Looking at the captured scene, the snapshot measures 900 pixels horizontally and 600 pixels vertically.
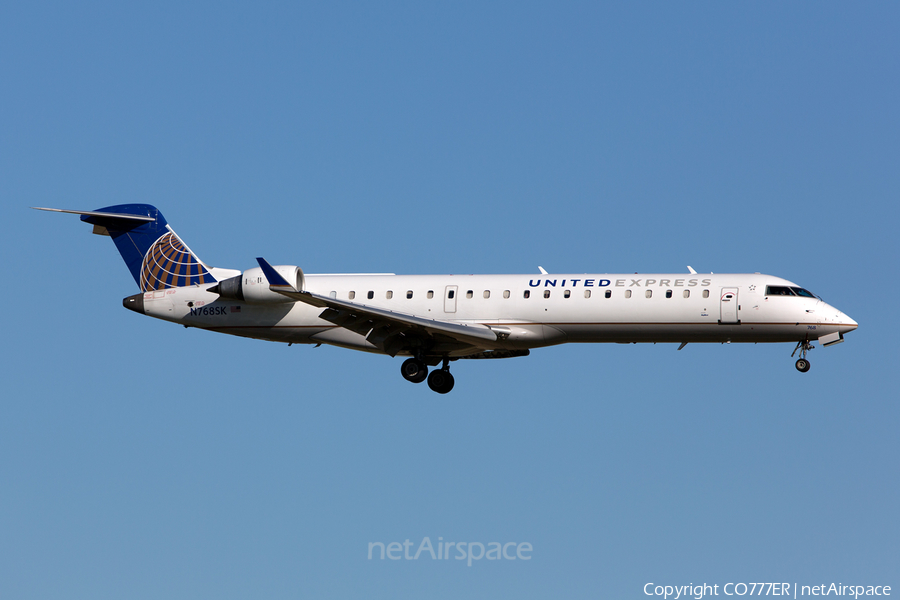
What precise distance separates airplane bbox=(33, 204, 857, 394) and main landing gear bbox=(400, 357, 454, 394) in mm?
30

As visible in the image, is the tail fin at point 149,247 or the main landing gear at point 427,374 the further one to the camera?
the tail fin at point 149,247

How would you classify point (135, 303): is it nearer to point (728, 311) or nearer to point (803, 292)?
point (728, 311)

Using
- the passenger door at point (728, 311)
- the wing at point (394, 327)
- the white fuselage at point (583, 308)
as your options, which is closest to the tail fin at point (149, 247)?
the white fuselage at point (583, 308)

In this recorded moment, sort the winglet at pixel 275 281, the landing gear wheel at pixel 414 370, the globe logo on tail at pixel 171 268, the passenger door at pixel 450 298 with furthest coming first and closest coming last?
the globe logo on tail at pixel 171 268 < the landing gear wheel at pixel 414 370 < the passenger door at pixel 450 298 < the winglet at pixel 275 281

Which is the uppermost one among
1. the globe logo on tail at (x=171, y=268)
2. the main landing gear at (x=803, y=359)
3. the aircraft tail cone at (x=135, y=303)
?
the globe logo on tail at (x=171, y=268)

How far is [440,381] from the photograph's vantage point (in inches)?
1313

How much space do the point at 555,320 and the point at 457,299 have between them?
3.02 meters

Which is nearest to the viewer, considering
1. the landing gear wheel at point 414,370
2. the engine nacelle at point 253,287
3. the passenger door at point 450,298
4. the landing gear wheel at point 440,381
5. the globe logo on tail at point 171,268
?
the engine nacelle at point 253,287

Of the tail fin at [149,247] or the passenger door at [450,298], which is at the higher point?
the tail fin at [149,247]

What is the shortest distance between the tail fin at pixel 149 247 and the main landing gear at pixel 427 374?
706 cm

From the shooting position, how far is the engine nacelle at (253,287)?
30.4 metres

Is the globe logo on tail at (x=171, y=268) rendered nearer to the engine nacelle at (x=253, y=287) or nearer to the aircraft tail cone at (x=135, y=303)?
the aircraft tail cone at (x=135, y=303)

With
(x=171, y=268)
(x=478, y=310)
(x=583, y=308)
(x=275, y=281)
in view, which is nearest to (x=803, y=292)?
(x=583, y=308)

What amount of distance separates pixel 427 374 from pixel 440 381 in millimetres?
827
